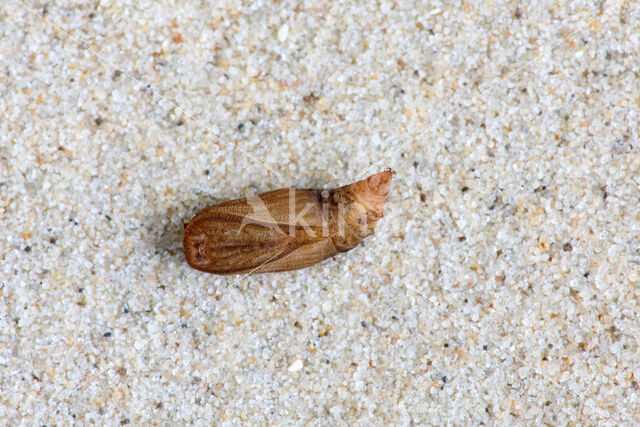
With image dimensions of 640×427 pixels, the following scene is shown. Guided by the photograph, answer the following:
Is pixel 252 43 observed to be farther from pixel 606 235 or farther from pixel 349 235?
pixel 606 235

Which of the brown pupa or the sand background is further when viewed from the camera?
the sand background

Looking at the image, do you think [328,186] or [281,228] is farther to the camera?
[328,186]

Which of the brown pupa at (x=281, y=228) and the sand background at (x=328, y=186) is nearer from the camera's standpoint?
the brown pupa at (x=281, y=228)

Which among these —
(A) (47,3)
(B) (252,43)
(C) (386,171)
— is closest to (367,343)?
(C) (386,171)
